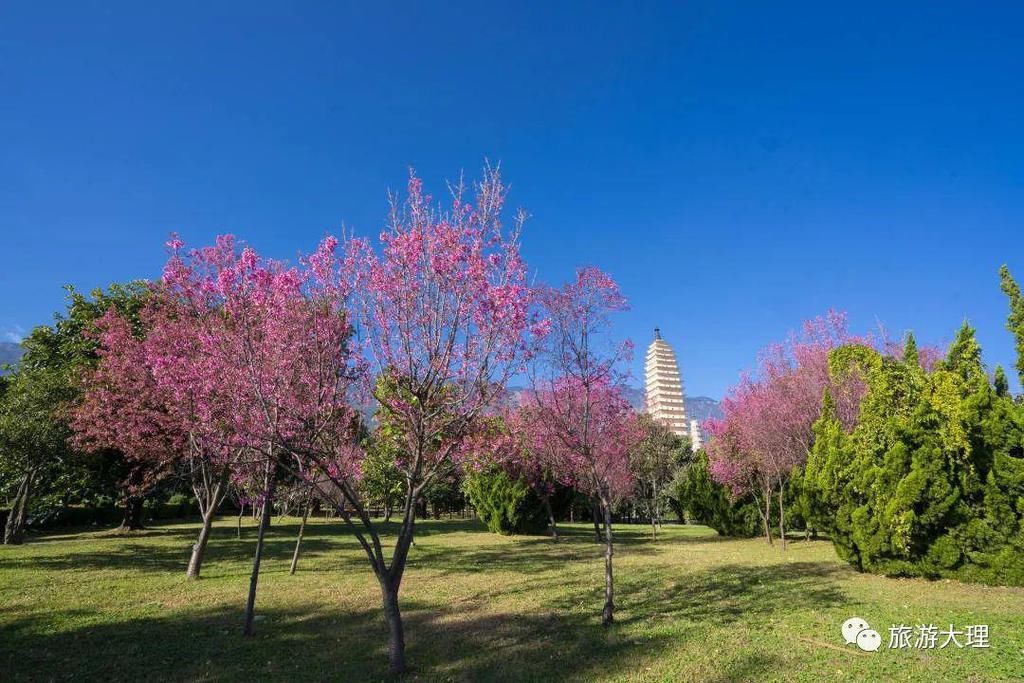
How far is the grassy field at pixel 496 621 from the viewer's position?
7113mm

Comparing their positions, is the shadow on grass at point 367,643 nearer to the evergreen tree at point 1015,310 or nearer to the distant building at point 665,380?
the evergreen tree at point 1015,310

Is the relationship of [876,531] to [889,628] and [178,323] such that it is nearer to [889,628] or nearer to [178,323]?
[889,628]

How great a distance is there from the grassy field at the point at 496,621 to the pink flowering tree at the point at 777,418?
5.19m

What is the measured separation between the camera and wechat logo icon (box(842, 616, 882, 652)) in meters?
7.59

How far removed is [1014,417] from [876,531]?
13.5 ft

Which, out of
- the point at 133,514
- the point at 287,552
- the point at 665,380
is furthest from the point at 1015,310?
the point at 665,380

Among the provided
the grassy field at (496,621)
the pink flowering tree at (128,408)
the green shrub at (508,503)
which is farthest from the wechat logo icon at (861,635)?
the green shrub at (508,503)

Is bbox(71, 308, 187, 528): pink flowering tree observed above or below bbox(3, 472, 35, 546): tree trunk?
above

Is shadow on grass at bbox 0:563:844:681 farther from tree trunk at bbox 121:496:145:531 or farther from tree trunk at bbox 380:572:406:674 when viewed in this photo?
tree trunk at bbox 121:496:145:531

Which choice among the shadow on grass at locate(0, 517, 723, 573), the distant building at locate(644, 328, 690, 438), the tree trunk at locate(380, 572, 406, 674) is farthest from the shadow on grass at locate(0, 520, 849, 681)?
the distant building at locate(644, 328, 690, 438)

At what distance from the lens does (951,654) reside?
717 cm

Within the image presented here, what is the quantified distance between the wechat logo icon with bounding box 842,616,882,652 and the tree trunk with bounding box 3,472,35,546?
1071 inches

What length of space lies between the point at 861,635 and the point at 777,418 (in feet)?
48.7

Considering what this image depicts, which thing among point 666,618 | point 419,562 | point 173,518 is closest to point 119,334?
point 419,562
